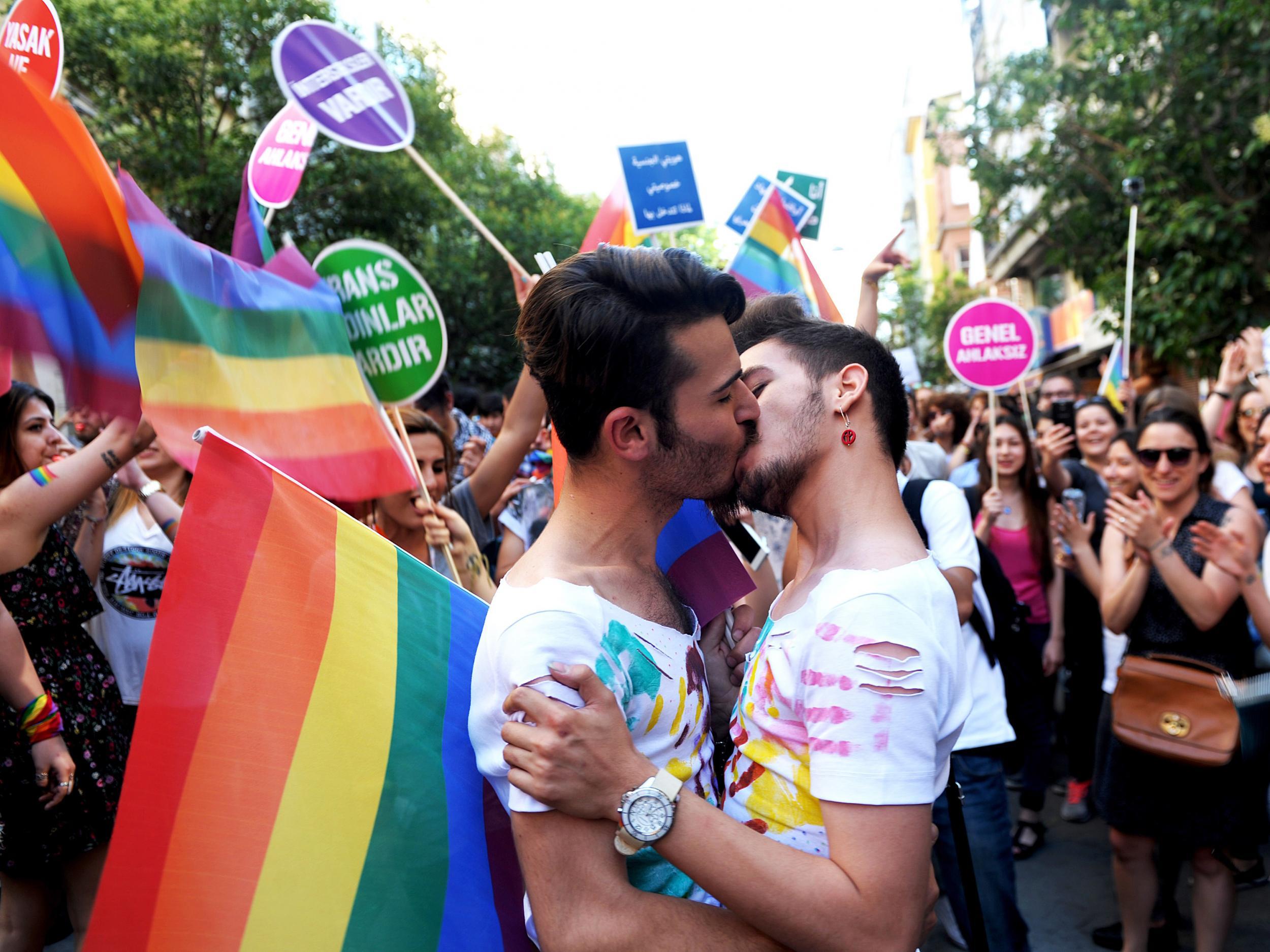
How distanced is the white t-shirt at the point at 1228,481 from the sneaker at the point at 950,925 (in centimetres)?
205

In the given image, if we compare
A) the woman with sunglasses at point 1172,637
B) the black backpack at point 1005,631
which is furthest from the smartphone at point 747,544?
the woman with sunglasses at point 1172,637

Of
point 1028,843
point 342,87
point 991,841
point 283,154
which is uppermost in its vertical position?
point 342,87

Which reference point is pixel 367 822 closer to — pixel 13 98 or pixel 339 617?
pixel 339 617

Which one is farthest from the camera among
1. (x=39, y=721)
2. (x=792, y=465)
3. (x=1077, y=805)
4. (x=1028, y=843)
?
(x=1077, y=805)

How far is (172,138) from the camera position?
56.0 feet

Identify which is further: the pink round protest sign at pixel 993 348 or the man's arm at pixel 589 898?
the pink round protest sign at pixel 993 348

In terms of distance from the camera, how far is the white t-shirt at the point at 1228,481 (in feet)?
13.7

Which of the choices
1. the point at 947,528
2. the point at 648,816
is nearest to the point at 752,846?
the point at 648,816

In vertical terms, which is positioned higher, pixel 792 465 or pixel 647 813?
pixel 792 465

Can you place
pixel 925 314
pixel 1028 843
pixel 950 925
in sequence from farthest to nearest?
pixel 925 314, pixel 1028 843, pixel 950 925

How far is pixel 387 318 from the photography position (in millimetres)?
3141

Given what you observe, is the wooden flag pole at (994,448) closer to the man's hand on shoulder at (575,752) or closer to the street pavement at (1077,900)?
the street pavement at (1077,900)

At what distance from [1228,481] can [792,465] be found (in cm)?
332

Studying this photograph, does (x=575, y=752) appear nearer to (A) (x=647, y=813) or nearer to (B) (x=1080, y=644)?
(A) (x=647, y=813)
